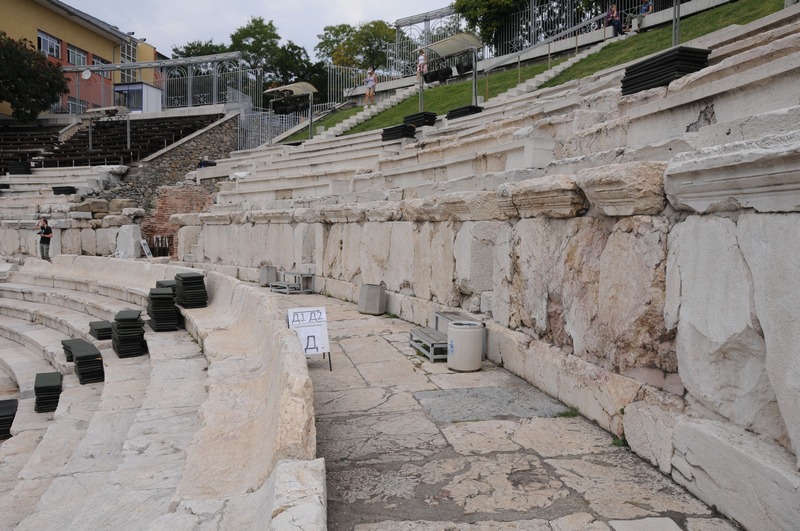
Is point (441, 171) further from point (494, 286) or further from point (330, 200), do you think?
point (494, 286)

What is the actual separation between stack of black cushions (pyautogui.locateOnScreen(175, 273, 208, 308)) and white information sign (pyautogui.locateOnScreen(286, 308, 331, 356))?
11.0ft

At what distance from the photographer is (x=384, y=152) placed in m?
14.7

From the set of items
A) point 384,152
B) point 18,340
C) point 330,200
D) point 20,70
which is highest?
A: point 20,70

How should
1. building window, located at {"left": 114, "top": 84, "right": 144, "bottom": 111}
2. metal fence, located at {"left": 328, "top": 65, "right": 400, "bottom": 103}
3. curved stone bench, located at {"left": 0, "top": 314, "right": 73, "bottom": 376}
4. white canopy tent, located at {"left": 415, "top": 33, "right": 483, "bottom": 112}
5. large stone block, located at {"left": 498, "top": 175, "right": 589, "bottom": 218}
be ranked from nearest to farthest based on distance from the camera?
large stone block, located at {"left": 498, "top": 175, "right": 589, "bottom": 218}, curved stone bench, located at {"left": 0, "top": 314, "right": 73, "bottom": 376}, white canopy tent, located at {"left": 415, "top": 33, "right": 483, "bottom": 112}, metal fence, located at {"left": 328, "top": 65, "right": 400, "bottom": 103}, building window, located at {"left": 114, "top": 84, "right": 144, "bottom": 111}

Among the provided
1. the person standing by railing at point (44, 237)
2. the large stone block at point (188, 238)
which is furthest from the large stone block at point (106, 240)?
the large stone block at point (188, 238)

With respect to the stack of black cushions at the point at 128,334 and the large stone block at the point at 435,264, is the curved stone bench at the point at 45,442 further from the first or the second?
the large stone block at the point at 435,264

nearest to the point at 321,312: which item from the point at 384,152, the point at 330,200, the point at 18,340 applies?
the point at 330,200

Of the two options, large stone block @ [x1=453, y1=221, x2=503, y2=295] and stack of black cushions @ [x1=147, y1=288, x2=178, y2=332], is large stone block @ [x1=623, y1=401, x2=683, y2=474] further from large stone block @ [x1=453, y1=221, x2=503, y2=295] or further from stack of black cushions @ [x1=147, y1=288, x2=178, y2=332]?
stack of black cushions @ [x1=147, y1=288, x2=178, y2=332]

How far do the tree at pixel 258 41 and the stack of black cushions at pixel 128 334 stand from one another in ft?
135

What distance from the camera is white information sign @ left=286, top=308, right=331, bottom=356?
502 cm

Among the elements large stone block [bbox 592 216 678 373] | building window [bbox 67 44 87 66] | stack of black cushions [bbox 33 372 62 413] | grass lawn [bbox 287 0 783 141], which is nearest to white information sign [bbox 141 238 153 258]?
grass lawn [bbox 287 0 783 141]

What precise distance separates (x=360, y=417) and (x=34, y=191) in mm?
21665

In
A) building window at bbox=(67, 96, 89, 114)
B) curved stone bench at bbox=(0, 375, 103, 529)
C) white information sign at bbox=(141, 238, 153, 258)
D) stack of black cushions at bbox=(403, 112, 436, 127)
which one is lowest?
curved stone bench at bbox=(0, 375, 103, 529)

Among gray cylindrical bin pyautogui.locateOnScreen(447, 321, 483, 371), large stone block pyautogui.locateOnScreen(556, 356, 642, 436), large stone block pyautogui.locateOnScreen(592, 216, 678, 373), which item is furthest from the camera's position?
gray cylindrical bin pyautogui.locateOnScreen(447, 321, 483, 371)
